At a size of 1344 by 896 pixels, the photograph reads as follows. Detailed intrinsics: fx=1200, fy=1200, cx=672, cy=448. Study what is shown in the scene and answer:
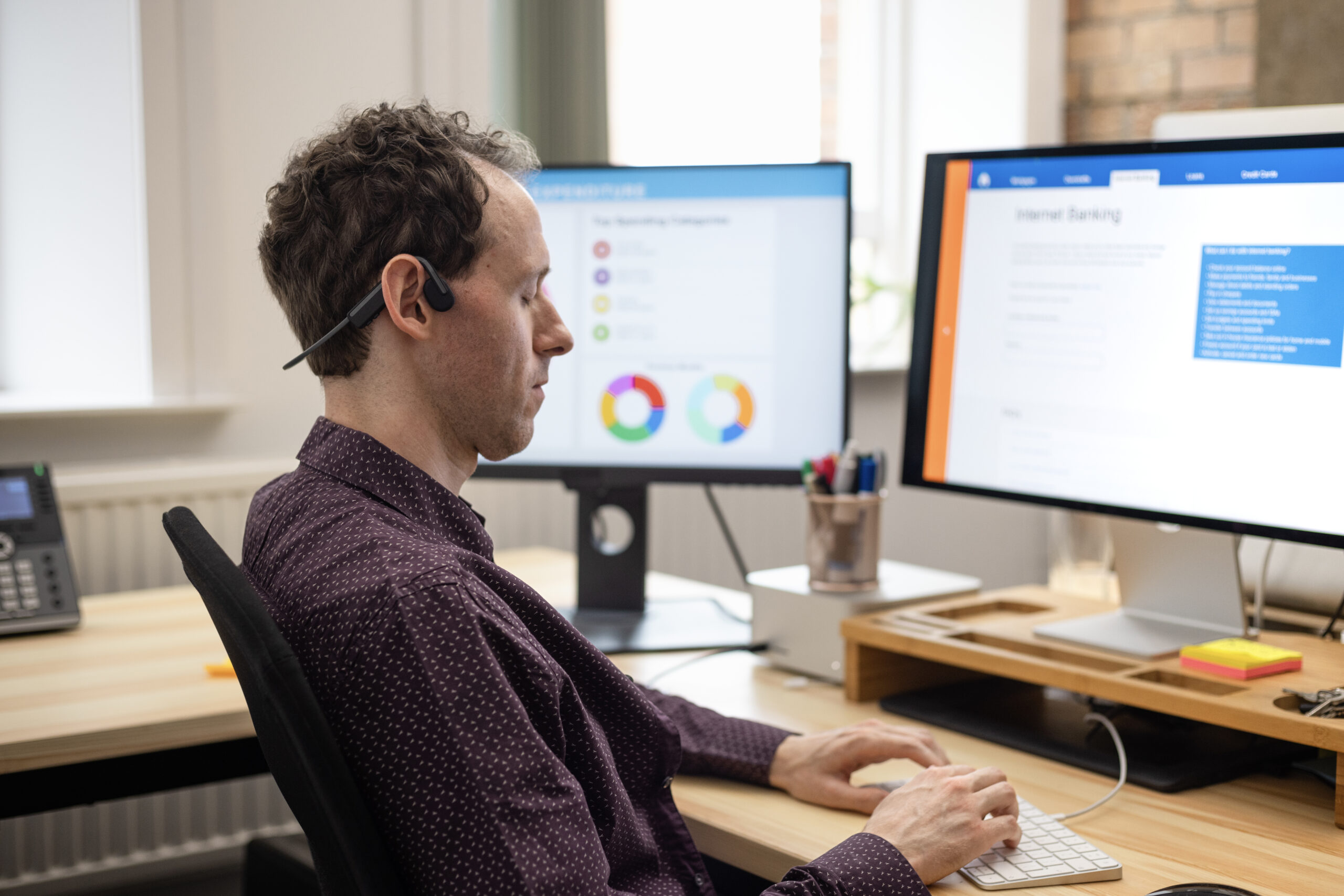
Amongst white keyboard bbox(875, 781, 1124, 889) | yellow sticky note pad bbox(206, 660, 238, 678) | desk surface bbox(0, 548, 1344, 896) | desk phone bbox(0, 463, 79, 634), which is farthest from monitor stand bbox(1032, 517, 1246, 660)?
desk phone bbox(0, 463, 79, 634)

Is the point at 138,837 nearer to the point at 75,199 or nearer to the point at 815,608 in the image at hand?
the point at 75,199

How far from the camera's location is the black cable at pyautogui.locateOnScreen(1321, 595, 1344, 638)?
1322 mm

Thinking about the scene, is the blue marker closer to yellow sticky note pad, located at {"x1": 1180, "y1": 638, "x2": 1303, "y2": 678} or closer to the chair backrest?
yellow sticky note pad, located at {"x1": 1180, "y1": 638, "x2": 1303, "y2": 678}

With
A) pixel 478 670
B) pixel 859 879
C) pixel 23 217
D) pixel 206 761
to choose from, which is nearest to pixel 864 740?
pixel 859 879

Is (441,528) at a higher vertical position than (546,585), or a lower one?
higher

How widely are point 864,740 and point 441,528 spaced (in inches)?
17.2

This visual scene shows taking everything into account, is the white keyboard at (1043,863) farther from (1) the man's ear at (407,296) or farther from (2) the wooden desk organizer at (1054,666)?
(1) the man's ear at (407,296)

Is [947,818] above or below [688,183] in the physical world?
below

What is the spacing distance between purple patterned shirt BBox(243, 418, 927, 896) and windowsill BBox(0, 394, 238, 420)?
106 centimetres

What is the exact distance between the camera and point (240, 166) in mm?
1946

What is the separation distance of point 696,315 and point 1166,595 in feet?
2.13

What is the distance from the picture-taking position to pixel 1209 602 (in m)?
1.22

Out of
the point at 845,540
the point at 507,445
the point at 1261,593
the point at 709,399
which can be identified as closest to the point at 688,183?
the point at 709,399

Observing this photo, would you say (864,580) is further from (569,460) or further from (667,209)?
(667,209)
